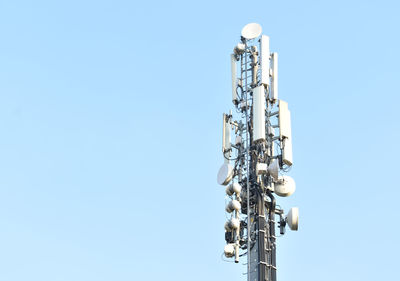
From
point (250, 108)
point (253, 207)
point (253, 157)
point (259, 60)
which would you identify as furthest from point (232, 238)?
point (259, 60)

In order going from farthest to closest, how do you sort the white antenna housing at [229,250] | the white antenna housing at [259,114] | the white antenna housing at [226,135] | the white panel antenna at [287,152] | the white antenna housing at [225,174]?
the white antenna housing at [226,135], the white antenna housing at [225,174], the white panel antenna at [287,152], the white antenna housing at [259,114], the white antenna housing at [229,250]

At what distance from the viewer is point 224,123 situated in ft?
164

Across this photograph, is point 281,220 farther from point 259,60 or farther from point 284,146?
point 259,60

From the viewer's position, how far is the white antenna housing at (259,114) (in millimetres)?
46969

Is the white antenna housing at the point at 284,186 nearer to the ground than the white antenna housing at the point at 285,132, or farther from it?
nearer to the ground

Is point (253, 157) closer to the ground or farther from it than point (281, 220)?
farther from it

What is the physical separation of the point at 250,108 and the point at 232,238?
891 cm

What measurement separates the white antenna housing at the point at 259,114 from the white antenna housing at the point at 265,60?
1.11 m

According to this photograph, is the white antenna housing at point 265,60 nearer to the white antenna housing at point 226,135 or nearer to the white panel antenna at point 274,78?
the white panel antenna at point 274,78

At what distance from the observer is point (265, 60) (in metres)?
49.7

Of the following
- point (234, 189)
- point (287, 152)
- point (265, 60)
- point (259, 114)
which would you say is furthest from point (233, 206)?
point (265, 60)

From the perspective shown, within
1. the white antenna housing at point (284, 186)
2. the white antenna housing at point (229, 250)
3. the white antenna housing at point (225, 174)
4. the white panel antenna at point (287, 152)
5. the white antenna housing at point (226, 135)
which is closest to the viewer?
the white antenna housing at point (229, 250)

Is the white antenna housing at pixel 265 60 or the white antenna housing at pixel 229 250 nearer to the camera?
the white antenna housing at pixel 229 250

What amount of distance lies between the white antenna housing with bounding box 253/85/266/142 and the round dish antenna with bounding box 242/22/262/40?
492cm
